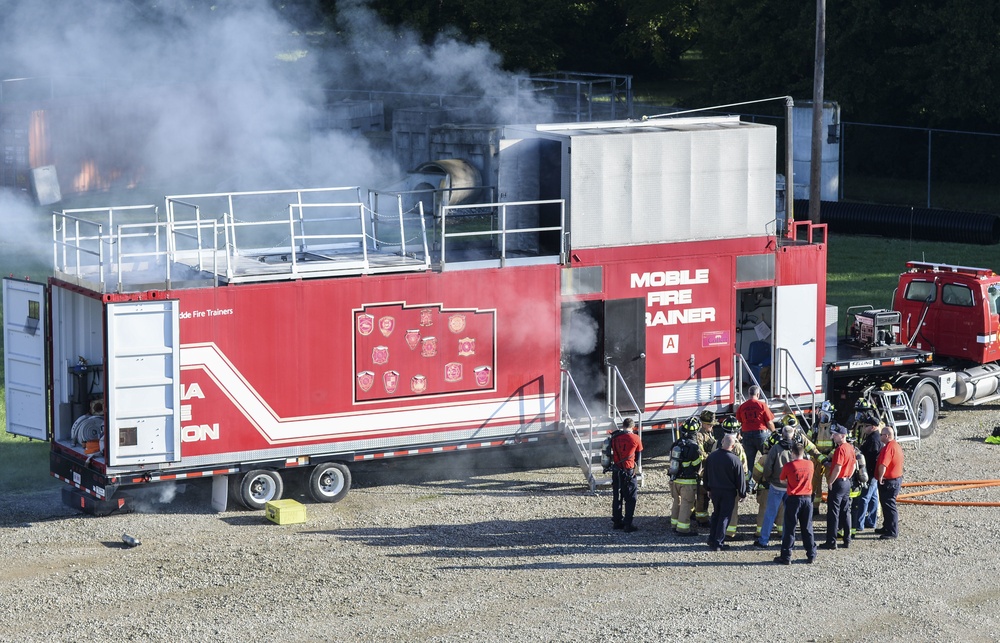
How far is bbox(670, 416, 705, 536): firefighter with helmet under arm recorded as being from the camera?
16672 mm

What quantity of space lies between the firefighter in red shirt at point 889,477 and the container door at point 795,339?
146 inches

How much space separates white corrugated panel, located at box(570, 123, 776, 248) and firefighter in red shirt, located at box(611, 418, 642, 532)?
3146 mm

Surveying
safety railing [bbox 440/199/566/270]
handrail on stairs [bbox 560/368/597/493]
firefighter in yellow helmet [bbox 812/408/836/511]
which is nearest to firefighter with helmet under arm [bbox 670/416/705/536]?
firefighter in yellow helmet [bbox 812/408/836/511]

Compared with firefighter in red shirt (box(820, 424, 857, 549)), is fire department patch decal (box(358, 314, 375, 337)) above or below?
above

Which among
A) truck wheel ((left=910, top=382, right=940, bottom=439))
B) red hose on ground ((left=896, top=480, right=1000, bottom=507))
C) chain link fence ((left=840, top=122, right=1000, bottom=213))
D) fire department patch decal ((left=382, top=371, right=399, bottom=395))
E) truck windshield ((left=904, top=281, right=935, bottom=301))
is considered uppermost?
chain link fence ((left=840, top=122, right=1000, bottom=213))

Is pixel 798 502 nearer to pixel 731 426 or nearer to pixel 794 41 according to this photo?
pixel 731 426

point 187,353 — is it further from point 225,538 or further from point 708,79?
point 708,79

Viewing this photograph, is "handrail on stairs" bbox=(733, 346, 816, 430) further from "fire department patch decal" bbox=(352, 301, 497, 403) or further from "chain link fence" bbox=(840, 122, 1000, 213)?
"chain link fence" bbox=(840, 122, 1000, 213)

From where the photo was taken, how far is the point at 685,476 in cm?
1666

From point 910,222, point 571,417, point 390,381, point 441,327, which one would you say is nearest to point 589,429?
point 571,417

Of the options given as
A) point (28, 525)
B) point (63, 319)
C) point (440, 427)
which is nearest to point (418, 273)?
point (440, 427)

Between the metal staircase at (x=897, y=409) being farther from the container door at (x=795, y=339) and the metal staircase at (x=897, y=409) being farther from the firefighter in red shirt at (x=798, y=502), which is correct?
the firefighter in red shirt at (x=798, y=502)

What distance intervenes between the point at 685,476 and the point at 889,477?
247cm

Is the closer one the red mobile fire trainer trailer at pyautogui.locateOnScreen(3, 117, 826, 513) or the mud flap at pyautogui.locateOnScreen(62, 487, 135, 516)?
the red mobile fire trainer trailer at pyautogui.locateOnScreen(3, 117, 826, 513)
